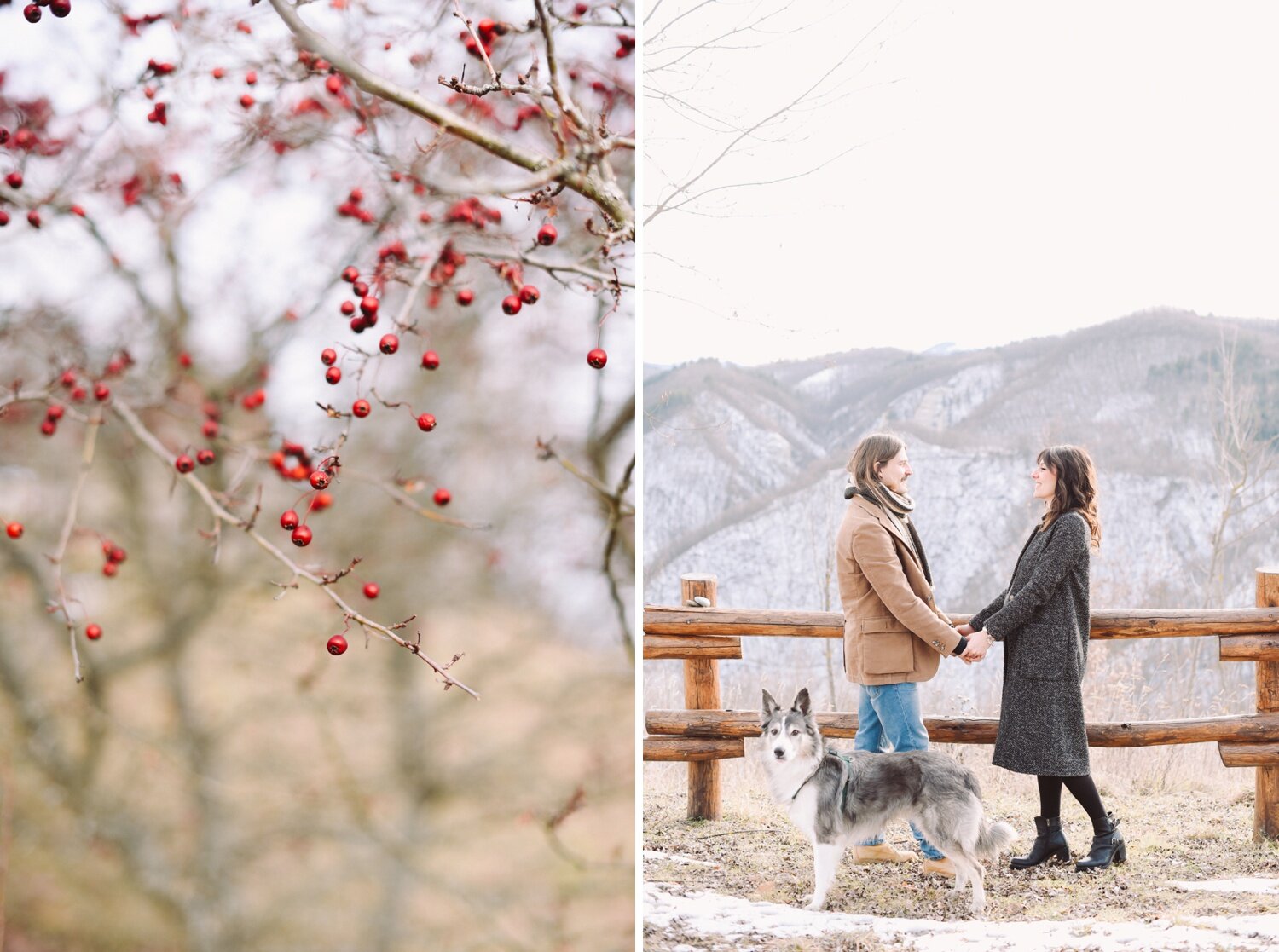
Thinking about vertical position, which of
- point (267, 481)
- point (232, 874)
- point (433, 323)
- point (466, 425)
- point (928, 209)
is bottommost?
point (232, 874)

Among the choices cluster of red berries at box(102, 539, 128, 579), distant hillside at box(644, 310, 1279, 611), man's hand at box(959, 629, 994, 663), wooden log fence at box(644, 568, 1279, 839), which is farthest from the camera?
distant hillside at box(644, 310, 1279, 611)

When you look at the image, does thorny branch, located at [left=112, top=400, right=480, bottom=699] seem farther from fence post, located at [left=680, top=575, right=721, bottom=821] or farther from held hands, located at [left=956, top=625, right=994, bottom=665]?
held hands, located at [left=956, top=625, right=994, bottom=665]

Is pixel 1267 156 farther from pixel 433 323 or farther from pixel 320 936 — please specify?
pixel 320 936

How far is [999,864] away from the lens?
242 centimetres

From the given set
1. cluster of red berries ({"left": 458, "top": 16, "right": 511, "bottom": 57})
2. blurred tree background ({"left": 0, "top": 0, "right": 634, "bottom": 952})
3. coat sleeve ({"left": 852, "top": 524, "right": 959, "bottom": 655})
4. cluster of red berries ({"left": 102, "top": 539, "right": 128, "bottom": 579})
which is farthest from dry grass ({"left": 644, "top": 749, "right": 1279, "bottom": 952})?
cluster of red berries ({"left": 458, "top": 16, "right": 511, "bottom": 57})

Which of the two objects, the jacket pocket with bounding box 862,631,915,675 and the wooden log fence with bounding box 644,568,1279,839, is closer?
the jacket pocket with bounding box 862,631,915,675

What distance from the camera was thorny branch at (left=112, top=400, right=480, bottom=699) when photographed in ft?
5.60

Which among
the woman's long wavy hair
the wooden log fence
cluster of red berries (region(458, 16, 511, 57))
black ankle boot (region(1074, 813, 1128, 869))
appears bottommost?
black ankle boot (region(1074, 813, 1128, 869))

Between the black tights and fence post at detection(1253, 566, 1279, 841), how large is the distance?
685mm

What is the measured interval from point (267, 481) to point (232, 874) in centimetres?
77

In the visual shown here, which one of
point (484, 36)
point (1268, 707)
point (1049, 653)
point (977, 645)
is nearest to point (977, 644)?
point (977, 645)

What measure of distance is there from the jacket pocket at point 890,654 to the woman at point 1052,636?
145 mm

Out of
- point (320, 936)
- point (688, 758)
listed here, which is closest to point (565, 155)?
point (320, 936)

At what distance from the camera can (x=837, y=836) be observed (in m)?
→ 2.20
